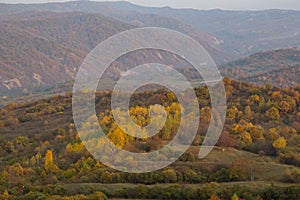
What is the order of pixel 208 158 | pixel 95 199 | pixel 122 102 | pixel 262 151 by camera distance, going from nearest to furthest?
pixel 95 199, pixel 208 158, pixel 262 151, pixel 122 102

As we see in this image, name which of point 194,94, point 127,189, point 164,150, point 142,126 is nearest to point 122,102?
point 194,94

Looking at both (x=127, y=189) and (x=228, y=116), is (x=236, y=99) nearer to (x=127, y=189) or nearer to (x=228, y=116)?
(x=228, y=116)

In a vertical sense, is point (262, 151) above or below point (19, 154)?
above

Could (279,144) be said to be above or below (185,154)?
above

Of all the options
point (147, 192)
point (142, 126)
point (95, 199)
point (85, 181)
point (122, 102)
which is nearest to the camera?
point (95, 199)

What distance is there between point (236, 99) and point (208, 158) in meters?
34.3

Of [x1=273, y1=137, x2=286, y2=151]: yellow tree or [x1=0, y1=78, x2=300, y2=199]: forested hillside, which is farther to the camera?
[x1=273, y1=137, x2=286, y2=151]: yellow tree

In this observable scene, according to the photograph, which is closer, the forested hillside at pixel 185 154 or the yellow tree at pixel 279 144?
the forested hillside at pixel 185 154

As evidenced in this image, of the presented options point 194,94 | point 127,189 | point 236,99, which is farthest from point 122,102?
point 127,189

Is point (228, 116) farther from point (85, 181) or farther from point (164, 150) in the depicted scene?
point (85, 181)

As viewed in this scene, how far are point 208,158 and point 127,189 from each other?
1389 cm

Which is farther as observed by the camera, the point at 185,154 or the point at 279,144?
the point at 279,144

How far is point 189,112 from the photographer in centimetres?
7125

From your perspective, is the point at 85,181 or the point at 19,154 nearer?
the point at 85,181
